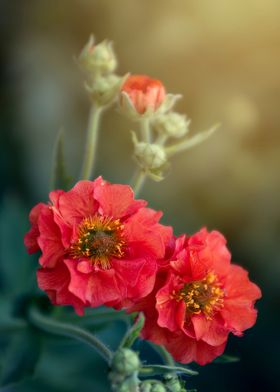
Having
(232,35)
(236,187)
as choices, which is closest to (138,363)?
(236,187)

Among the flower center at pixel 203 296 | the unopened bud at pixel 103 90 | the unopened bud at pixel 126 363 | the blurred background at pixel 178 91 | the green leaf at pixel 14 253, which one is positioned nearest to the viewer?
the unopened bud at pixel 126 363

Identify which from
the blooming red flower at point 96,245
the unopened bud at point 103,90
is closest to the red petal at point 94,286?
the blooming red flower at point 96,245

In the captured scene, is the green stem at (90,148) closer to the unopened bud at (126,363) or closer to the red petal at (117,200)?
the red petal at (117,200)

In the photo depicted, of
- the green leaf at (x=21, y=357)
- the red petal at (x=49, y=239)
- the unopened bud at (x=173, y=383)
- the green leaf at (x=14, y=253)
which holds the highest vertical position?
the red petal at (x=49, y=239)

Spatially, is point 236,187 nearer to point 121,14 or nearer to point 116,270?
point 121,14

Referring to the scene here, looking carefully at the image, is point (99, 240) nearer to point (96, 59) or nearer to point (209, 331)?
point (209, 331)

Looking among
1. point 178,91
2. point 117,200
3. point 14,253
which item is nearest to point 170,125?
point 117,200
